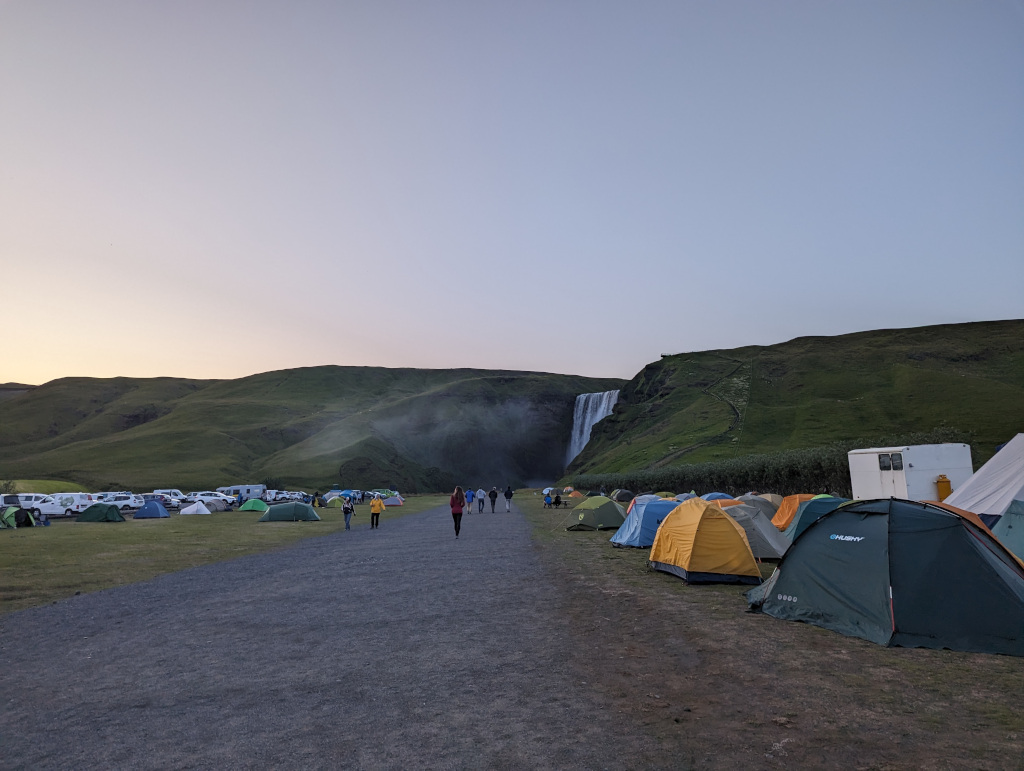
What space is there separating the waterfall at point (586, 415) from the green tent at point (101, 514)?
104m

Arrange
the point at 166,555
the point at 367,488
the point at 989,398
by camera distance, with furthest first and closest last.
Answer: the point at 367,488, the point at 989,398, the point at 166,555

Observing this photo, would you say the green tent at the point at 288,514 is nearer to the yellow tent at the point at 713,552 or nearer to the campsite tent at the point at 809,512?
the campsite tent at the point at 809,512

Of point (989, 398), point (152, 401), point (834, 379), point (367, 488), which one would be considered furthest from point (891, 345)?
Answer: point (152, 401)

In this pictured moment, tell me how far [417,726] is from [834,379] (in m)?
108

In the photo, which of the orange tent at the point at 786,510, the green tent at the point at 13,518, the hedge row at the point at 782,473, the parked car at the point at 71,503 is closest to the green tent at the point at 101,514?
the green tent at the point at 13,518

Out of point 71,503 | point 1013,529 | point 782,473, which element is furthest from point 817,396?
point 71,503

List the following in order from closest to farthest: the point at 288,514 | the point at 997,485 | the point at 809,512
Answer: the point at 997,485
the point at 809,512
the point at 288,514

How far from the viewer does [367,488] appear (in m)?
111

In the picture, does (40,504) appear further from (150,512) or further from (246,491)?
(246,491)

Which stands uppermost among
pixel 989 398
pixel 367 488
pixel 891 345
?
pixel 891 345

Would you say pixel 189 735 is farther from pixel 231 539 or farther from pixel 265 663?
pixel 231 539

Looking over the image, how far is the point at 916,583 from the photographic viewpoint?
8938mm

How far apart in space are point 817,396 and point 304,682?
101176mm

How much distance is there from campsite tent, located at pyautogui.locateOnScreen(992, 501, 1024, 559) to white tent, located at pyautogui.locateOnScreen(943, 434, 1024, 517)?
9.59ft
